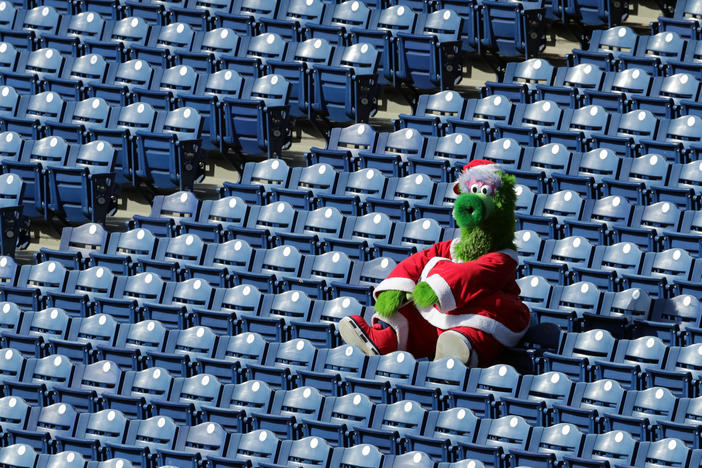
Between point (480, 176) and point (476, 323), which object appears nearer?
point (476, 323)

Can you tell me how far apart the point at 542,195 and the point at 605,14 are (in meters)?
2.37

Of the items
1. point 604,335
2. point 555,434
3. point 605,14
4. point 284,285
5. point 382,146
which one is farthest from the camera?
point 605,14

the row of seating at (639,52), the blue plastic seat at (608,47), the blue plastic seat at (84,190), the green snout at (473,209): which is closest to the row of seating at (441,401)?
the green snout at (473,209)

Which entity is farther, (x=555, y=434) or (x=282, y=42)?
(x=282, y=42)

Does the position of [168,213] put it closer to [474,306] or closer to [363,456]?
[474,306]

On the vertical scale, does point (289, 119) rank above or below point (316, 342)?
above

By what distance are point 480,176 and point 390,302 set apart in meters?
0.88

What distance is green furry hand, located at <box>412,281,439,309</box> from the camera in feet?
34.3

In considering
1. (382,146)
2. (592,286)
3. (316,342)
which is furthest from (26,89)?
(592,286)

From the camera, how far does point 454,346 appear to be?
10305 millimetres

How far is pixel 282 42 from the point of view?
13688mm

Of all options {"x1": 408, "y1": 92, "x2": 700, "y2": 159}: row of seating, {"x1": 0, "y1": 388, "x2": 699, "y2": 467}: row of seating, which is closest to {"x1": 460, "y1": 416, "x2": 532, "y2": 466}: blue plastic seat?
{"x1": 0, "y1": 388, "x2": 699, "y2": 467}: row of seating

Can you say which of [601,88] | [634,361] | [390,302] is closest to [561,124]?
[601,88]

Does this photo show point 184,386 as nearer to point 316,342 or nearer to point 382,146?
point 316,342
